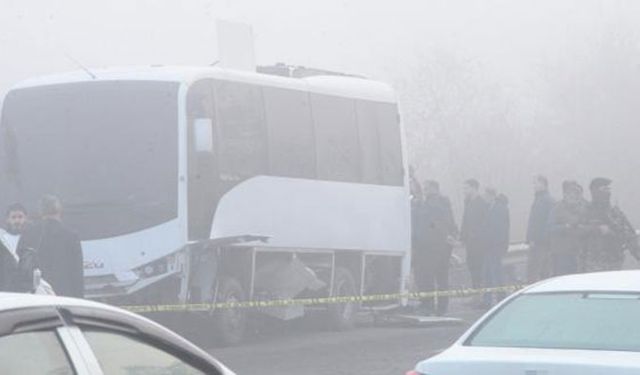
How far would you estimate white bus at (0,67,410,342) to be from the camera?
60.3 ft

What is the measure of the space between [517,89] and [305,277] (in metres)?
47.6

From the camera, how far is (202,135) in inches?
720

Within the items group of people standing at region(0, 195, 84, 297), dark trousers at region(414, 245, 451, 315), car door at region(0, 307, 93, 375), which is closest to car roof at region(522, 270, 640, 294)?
car door at region(0, 307, 93, 375)

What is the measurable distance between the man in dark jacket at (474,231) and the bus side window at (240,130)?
529cm

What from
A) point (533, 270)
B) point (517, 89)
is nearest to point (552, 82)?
point (517, 89)

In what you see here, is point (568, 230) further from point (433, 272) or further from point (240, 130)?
point (240, 130)

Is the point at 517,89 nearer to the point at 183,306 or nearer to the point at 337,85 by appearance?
the point at 337,85

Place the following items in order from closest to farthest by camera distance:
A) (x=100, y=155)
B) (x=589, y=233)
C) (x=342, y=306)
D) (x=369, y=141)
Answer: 1. (x=100, y=155)
2. (x=589, y=233)
3. (x=342, y=306)
4. (x=369, y=141)

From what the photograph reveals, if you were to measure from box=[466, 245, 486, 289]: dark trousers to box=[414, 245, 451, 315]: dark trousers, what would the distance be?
79cm

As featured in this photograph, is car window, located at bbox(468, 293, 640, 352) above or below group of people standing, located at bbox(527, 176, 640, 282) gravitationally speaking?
below

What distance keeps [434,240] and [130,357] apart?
18.7 m

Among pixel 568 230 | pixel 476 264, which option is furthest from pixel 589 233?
pixel 476 264

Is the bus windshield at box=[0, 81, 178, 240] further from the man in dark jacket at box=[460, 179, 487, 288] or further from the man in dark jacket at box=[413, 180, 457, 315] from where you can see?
the man in dark jacket at box=[460, 179, 487, 288]

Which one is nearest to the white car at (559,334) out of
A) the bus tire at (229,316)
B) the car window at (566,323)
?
the car window at (566,323)
